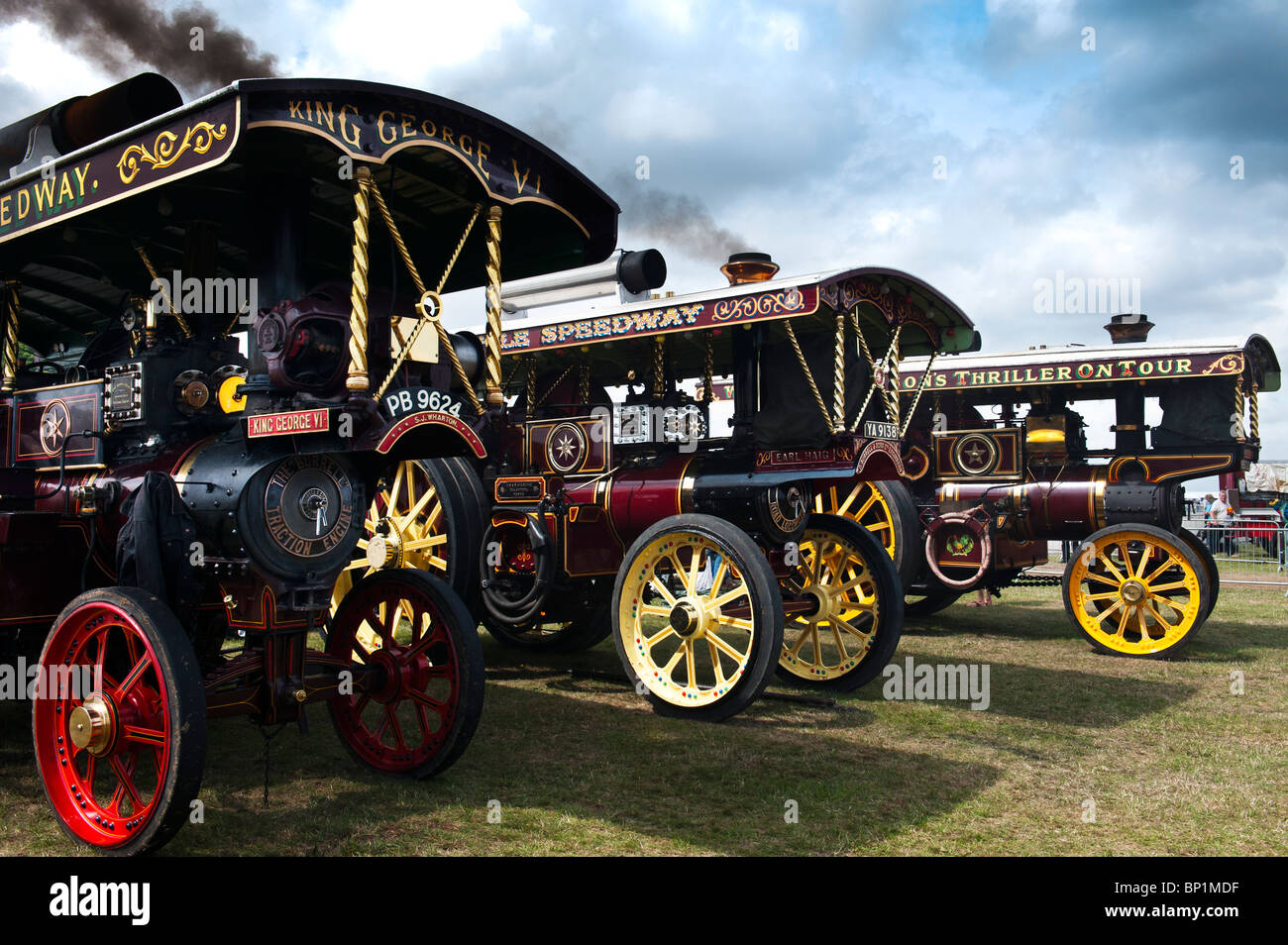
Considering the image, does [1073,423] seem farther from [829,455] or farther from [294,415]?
[294,415]

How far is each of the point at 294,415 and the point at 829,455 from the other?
3667mm

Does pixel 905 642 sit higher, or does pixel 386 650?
pixel 386 650

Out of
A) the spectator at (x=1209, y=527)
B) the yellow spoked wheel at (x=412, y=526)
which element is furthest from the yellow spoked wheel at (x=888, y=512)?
the spectator at (x=1209, y=527)

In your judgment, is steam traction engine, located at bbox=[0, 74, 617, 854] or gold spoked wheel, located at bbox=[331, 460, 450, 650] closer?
steam traction engine, located at bbox=[0, 74, 617, 854]

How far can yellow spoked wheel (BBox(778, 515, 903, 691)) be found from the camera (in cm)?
677

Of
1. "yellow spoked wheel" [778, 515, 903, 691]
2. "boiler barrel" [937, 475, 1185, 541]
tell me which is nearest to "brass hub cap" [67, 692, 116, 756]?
"yellow spoked wheel" [778, 515, 903, 691]

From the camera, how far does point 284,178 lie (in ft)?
15.1

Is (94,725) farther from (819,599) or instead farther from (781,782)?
(819,599)

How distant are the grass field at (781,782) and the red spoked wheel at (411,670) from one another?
6.3 inches

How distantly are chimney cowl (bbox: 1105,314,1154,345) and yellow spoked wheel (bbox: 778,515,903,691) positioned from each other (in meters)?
5.41

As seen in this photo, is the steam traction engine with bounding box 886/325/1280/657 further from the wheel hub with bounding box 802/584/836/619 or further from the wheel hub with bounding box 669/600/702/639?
the wheel hub with bounding box 669/600/702/639

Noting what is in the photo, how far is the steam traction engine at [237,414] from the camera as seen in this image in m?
3.92

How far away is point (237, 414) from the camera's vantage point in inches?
191
